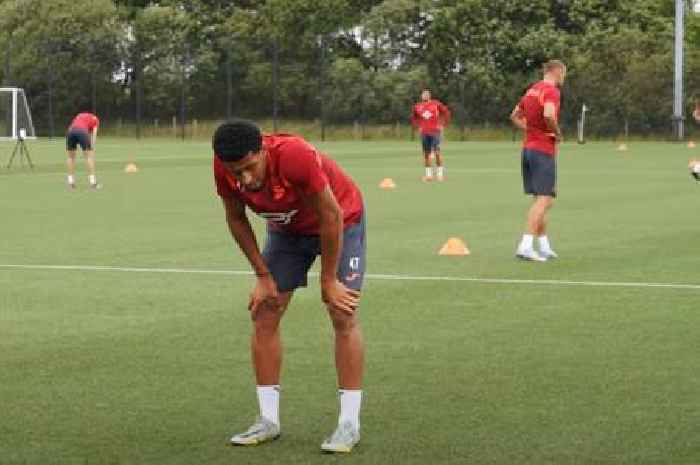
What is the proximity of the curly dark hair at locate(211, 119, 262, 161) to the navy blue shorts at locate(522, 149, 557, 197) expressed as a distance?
10.2 m

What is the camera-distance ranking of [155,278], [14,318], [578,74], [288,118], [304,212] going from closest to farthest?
1. [304,212]
2. [14,318]
3. [155,278]
4. [578,74]
5. [288,118]

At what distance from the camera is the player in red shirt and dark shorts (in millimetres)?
7199

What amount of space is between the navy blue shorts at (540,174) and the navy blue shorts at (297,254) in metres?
9.17

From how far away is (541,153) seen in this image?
17.0m

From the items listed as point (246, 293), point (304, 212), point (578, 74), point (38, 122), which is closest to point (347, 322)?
point (304, 212)

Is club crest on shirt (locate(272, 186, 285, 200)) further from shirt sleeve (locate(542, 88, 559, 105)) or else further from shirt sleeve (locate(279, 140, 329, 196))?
shirt sleeve (locate(542, 88, 559, 105))

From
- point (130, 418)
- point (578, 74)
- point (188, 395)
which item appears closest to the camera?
point (130, 418)

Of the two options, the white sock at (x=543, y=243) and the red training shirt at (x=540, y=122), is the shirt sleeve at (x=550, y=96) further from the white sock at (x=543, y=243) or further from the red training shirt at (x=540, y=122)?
the white sock at (x=543, y=243)

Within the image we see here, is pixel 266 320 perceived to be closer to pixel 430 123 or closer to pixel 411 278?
pixel 411 278

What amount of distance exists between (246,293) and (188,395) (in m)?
4.76

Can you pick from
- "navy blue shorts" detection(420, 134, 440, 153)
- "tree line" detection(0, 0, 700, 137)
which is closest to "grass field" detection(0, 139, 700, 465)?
"navy blue shorts" detection(420, 134, 440, 153)

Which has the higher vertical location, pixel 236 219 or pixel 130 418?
pixel 236 219

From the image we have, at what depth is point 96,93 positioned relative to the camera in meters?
74.9

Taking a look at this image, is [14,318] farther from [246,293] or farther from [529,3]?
[529,3]
